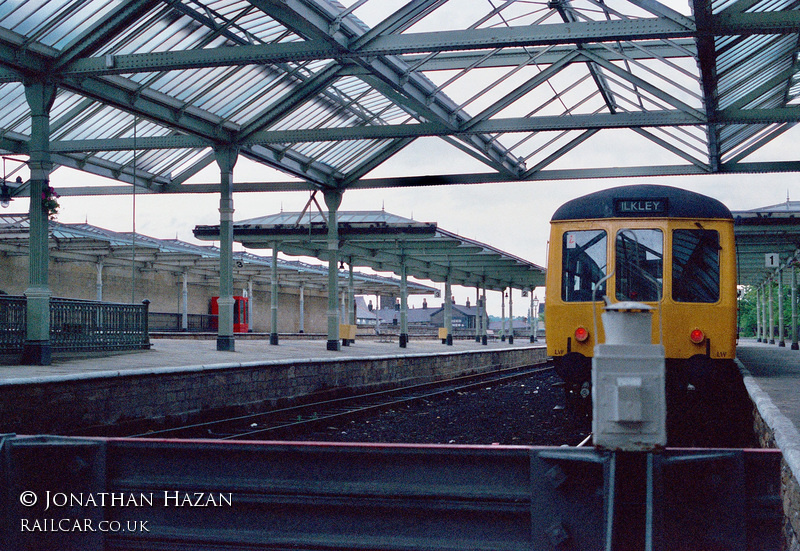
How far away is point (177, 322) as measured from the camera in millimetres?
41094

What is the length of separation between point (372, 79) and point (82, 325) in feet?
25.8

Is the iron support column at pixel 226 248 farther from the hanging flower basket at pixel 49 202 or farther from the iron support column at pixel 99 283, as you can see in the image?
the iron support column at pixel 99 283

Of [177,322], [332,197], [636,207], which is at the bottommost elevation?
[177,322]

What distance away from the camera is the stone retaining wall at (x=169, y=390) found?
9.62 metres

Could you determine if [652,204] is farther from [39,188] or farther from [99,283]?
[99,283]

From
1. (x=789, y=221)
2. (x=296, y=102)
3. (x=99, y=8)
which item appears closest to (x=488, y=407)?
(x=296, y=102)

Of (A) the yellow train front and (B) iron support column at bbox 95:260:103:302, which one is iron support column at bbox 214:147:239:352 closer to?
(A) the yellow train front

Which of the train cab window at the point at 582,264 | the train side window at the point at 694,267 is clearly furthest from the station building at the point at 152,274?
the train side window at the point at 694,267

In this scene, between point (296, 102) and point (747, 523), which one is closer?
point (747, 523)

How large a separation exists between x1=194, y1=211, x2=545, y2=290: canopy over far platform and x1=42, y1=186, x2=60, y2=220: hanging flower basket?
29.9 ft

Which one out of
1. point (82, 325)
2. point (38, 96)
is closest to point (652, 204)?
point (38, 96)

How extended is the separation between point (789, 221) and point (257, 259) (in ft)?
87.6

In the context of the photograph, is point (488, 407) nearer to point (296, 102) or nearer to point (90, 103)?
point (296, 102)

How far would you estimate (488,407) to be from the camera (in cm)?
1512
